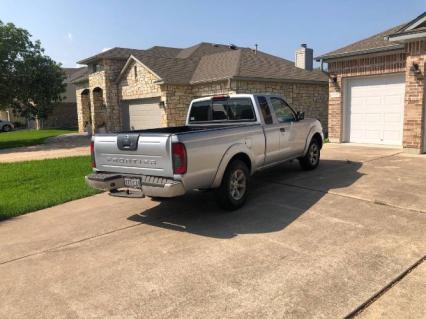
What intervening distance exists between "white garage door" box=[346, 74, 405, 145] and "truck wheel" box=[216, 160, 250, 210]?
8.57m

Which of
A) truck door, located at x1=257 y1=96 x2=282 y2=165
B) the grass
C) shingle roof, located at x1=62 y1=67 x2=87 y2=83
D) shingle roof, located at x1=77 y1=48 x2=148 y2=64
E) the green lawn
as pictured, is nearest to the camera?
truck door, located at x1=257 y1=96 x2=282 y2=165

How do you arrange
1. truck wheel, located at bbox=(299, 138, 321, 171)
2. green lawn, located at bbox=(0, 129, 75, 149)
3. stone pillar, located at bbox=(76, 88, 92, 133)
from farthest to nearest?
stone pillar, located at bbox=(76, 88, 92, 133) → green lawn, located at bbox=(0, 129, 75, 149) → truck wheel, located at bbox=(299, 138, 321, 171)

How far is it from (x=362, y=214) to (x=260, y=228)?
1.67 meters

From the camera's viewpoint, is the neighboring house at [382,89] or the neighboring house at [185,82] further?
the neighboring house at [185,82]

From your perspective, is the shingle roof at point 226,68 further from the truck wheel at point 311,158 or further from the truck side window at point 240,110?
the truck side window at point 240,110

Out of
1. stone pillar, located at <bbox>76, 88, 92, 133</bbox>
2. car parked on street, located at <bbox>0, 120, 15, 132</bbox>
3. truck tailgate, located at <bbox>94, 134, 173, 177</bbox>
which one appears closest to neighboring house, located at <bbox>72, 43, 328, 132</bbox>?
stone pillar, located at <bbox>76, 88, 92, 133</bbox>

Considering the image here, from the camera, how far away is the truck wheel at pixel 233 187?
6.12 metres

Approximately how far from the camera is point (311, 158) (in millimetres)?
9242

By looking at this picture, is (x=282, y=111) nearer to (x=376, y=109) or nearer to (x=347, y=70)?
(x=376, y=109)

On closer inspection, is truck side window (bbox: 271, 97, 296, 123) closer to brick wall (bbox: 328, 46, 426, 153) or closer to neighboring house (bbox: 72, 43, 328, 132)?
brick wall (bbox: 328, 46, 426, 153)

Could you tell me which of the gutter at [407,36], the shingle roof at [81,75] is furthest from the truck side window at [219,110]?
the shingle roof at [81,75]

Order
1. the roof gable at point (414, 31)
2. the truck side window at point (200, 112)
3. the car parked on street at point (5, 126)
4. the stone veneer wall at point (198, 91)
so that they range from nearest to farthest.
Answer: the truck side window at point (200, 112), the roof gable at point (414, 31), the stone veneer wall at point (198, 91), the car parked on street at point (5, 126)

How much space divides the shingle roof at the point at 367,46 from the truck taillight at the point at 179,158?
394 inches

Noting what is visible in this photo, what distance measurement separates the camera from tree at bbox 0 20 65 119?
76.4 feet
